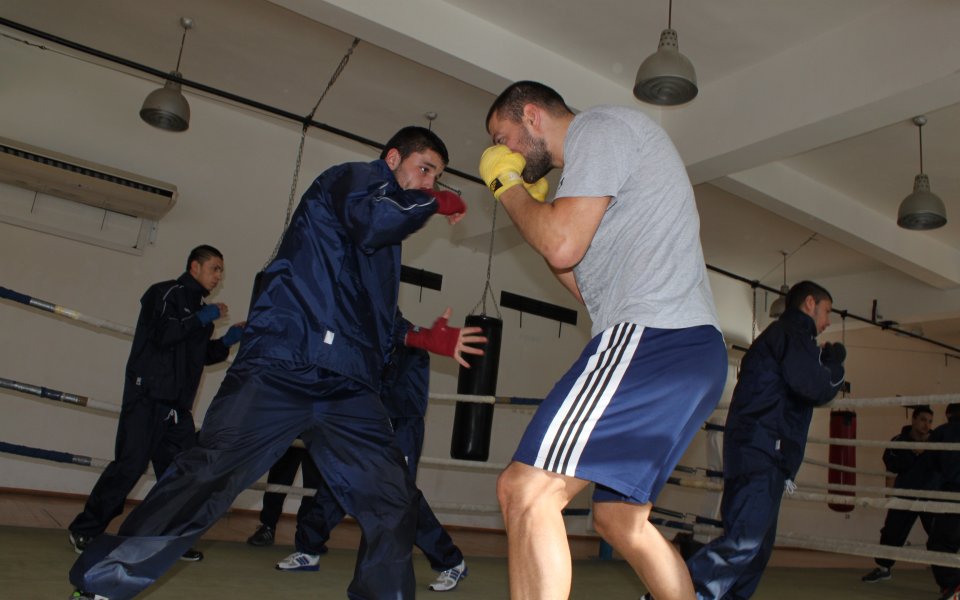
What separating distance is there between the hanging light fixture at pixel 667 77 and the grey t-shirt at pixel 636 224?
7.33 ft

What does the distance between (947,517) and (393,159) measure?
3912 millimetres

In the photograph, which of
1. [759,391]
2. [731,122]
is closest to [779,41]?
[731,122]

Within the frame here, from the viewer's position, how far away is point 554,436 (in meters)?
1.36

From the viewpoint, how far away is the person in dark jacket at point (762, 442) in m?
2.85

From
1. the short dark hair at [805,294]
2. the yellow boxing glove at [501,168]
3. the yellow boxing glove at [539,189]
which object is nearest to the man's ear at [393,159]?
the yellow boxing glove at [539,189]

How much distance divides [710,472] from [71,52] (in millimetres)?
5617

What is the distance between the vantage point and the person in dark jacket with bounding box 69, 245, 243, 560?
10.6 ft

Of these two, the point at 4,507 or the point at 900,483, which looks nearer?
the point at 4,507

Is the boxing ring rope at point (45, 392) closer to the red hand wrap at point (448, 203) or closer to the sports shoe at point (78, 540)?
the sports shoe at point (78, 540)

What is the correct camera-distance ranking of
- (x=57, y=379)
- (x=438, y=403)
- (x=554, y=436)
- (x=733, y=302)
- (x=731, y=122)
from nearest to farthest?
(x=554, y=436), (x=731, y=122), (x=57, y=379), (x=438, y=403), (x=733, y=302)

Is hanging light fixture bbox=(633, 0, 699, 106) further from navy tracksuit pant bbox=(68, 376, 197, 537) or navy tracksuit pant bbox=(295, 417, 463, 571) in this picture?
navy tracksuit pant bbox=(68, 376, 197, 537)

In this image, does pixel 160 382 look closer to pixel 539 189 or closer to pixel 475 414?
pixel 539 189

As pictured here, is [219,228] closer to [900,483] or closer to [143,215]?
[143,215]

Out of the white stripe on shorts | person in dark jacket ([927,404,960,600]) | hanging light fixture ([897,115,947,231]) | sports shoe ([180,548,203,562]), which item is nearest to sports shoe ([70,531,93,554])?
sports shoe ([180,548,203,562])
